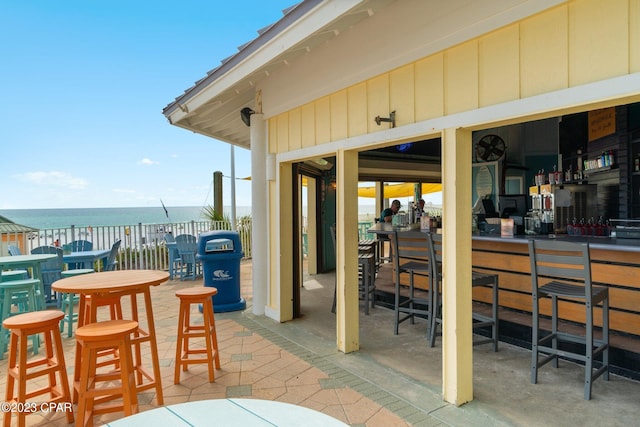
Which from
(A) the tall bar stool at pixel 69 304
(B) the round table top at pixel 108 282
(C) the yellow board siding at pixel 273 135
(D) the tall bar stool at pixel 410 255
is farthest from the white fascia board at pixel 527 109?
(A) the tall bar stool at pixel 69 304

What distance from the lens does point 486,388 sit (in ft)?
9.00

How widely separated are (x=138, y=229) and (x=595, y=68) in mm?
8470

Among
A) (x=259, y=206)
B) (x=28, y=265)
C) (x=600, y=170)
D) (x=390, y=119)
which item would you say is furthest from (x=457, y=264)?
(x=600, y=170)

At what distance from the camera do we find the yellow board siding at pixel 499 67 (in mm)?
2174

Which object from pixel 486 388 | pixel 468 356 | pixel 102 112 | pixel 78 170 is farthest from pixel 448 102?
pixel 78 170

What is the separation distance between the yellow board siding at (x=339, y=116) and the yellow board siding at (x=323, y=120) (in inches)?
2.7

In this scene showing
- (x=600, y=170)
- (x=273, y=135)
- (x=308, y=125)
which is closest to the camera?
(x=308, y=125)

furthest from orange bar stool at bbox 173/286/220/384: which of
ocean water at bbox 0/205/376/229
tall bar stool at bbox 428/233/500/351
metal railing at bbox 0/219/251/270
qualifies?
ocean water at bbox 0/205/376/229

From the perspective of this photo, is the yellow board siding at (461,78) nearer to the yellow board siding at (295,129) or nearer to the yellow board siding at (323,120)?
the yellow board siding at (323,120)

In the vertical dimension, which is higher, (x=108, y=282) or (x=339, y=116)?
(x=339, y=116)

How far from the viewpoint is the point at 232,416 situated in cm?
107

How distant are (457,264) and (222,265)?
333 cm

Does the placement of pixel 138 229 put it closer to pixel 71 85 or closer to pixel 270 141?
pixel 270 141

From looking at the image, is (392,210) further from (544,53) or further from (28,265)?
(28,265)
